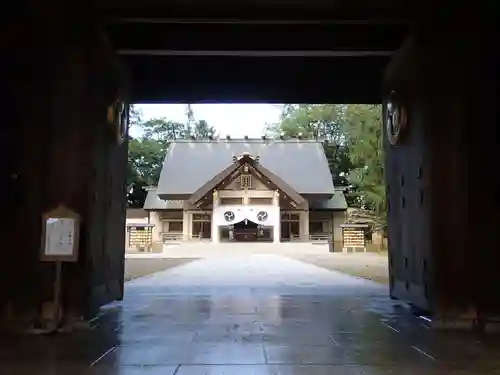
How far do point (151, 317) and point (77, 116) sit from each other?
2.12 meters

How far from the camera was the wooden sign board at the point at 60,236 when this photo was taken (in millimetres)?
4543

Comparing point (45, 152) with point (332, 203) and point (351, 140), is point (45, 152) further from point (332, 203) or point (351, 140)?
point (332, 203)

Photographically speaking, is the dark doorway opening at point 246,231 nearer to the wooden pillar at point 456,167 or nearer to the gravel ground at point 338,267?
the gravel ground at point 338,267

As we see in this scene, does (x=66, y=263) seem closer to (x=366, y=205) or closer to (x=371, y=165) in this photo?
(x=371, y=165)

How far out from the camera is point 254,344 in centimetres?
391

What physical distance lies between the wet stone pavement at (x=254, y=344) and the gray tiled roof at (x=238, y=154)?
28855 mm

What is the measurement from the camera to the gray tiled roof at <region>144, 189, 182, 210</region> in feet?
114

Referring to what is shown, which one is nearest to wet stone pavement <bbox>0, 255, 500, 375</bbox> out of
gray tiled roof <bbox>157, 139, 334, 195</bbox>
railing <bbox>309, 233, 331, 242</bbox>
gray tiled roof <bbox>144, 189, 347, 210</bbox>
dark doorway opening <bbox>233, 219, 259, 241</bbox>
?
railing <bbox>309, 233, 331, 242</bbox>

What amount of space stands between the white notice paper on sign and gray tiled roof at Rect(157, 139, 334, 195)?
1179 inches

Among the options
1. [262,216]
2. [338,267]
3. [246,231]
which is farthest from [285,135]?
[338,267]

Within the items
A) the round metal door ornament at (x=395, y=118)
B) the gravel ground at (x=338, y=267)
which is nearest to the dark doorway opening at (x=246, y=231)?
the gravel ground at (x=338, y=267)

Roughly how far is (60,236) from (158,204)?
30980mm

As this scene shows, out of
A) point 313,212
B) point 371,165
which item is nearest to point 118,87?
point 371,165

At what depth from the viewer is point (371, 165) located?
24.0 m
